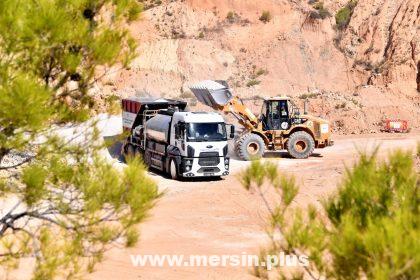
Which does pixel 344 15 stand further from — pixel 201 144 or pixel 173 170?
pixel 201 144

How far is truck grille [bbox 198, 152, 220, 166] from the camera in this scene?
Answer: 2419 centimetres

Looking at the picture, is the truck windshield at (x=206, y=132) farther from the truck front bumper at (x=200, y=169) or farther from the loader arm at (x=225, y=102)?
the loader arm at (x=225, y=102)

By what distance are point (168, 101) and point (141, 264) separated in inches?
563

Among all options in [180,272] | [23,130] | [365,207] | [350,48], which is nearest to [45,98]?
[23,130]

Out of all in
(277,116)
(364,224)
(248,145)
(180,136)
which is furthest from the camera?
(277,116)

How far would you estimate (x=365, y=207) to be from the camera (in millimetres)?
6215

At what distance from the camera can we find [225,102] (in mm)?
29562

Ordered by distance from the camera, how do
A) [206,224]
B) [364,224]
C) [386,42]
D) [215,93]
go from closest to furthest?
[364,224] → [206,224] → [215,93] → [386,42]

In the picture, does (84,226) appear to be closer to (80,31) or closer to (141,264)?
(80,31)

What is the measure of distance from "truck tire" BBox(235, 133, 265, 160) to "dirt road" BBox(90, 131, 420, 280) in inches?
63.9

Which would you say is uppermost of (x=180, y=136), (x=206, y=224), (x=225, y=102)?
(x=225, y=102)

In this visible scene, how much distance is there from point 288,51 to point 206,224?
3744cm

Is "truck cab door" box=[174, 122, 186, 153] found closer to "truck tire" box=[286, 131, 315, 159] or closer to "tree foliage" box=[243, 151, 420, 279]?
"truck tire" box=[286, 131, 315, 159]

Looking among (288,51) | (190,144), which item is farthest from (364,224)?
(288,51)
